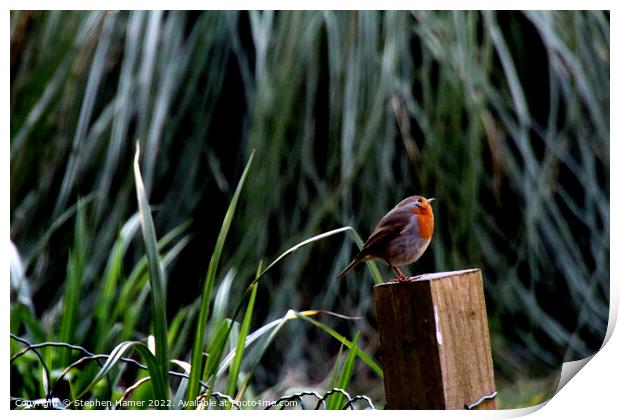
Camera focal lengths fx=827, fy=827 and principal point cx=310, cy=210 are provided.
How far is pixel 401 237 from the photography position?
1.87 meters

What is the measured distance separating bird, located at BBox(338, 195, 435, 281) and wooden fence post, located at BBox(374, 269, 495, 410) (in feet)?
1.27

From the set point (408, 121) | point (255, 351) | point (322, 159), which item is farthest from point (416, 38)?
point (255, 351)

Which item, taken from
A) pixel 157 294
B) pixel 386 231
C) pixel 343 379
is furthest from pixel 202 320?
pixel 386 231

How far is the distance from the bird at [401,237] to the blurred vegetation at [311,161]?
4.7 inches

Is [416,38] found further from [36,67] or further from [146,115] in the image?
[36,67]

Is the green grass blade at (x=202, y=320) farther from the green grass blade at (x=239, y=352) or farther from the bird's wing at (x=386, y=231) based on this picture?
the bird's wing at (x=386, y=231)

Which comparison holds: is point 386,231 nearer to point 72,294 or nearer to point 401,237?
point 401,237

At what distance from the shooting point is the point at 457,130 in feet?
6.75

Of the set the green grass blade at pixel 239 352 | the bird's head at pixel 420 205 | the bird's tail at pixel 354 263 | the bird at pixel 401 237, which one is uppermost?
the bird's head at pixel 420 205

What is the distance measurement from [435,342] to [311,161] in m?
0.76

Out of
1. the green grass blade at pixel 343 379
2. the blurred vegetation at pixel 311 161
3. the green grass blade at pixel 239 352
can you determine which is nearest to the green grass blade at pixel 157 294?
the green grass blade at pixel 239 352

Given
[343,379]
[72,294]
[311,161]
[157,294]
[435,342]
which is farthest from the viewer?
[311,161]

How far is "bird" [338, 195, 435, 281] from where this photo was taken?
1871mm

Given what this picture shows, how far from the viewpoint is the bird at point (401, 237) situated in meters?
1.87
